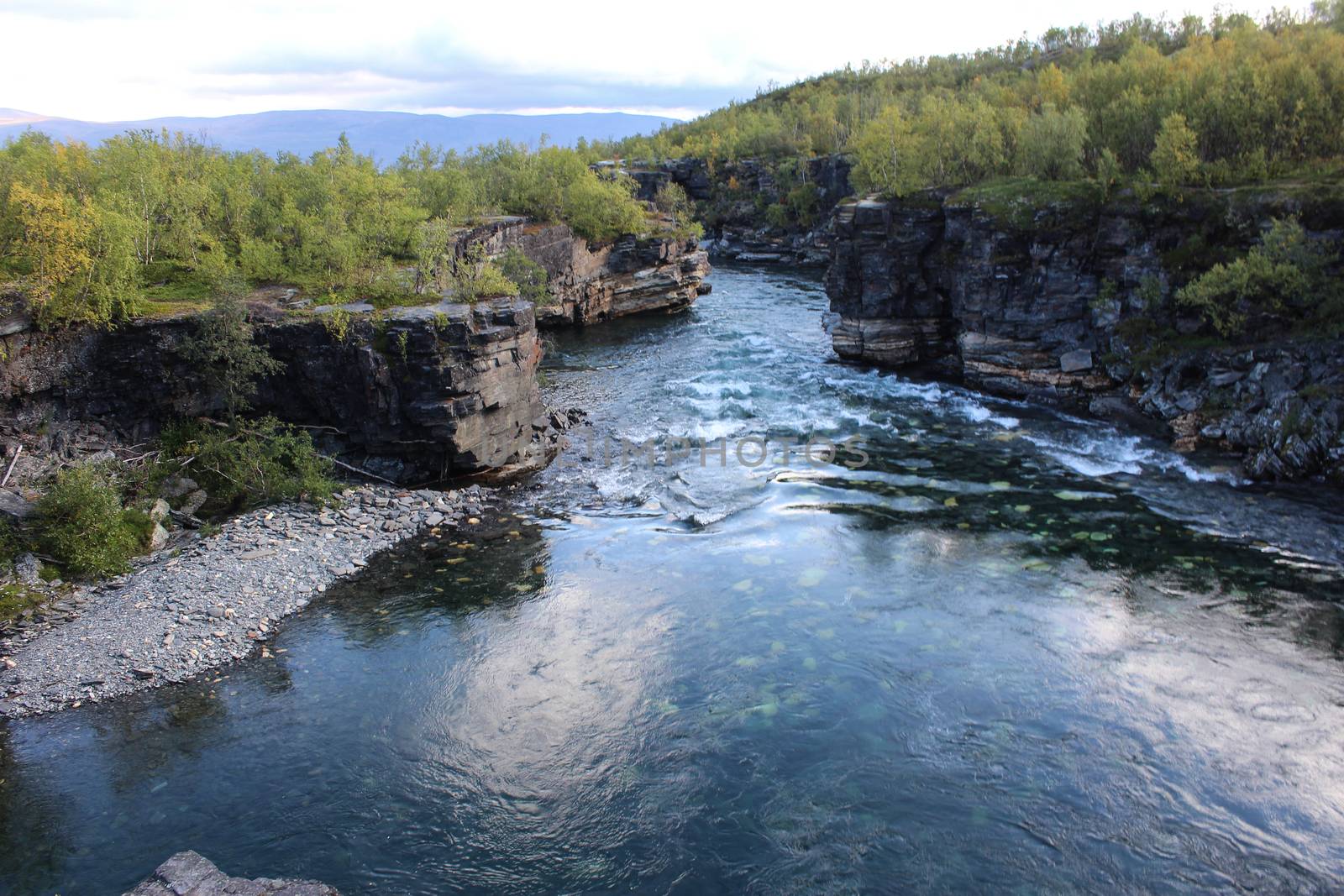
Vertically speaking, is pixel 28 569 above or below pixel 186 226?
below

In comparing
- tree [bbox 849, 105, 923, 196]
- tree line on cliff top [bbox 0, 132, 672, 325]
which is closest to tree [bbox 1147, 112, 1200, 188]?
tree [bbox 849, 105, 923, 196]

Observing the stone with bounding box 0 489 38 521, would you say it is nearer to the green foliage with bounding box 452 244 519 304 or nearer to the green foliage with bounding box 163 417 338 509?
the green foliage with bounding box 163 417 338 509

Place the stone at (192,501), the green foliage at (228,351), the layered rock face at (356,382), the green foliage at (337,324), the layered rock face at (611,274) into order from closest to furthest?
the stone at (192,501)
the layered rock face at (356,382)
the green foliage at (228,351)
the green foliage at (337,324)
the layered rock face at (611,274)

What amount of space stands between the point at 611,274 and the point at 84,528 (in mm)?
41583

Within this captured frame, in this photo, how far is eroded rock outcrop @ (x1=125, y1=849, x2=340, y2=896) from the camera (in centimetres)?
1205

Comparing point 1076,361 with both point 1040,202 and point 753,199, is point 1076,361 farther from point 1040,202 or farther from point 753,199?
point 753,199

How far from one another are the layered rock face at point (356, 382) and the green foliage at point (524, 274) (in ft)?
52.2

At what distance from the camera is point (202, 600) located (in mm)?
19984

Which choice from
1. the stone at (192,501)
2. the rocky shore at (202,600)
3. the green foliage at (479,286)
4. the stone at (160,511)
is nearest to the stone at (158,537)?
the stone at (160,511)

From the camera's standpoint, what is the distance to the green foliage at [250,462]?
25.3 metres

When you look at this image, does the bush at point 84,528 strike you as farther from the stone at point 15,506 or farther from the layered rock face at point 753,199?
the layered rock face at point 753,199

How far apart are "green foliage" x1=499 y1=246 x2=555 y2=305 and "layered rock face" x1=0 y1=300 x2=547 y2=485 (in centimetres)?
1592

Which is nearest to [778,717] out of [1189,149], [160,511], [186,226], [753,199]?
[160,511]

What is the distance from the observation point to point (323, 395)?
27.9 metres
